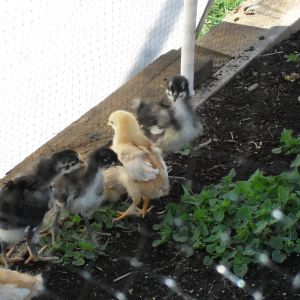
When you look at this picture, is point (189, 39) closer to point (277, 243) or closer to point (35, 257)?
point (277, 243)

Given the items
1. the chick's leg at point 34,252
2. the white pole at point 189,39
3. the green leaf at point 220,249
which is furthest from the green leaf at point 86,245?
the white pole at point 189,39

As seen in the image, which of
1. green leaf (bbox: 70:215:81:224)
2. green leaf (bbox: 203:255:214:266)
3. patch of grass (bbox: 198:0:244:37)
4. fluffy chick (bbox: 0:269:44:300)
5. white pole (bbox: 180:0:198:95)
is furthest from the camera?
patch of grass (bbox: 198:0:244:37)

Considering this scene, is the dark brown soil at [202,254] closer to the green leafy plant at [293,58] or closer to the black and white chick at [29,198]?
the green leafy plant at [293,58]

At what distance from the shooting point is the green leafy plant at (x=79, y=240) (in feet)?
12.0

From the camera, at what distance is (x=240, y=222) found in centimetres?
357

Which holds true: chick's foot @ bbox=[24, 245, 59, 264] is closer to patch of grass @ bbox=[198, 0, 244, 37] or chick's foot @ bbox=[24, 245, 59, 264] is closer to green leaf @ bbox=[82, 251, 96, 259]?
green leaf @ bbox=[82, 251, 96, 259]

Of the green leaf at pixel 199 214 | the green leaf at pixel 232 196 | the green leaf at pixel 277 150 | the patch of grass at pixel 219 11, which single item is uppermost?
the green leaf at pixel 232 196

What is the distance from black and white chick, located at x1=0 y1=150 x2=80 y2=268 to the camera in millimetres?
3391

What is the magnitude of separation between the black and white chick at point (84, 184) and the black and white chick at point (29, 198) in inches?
3.6

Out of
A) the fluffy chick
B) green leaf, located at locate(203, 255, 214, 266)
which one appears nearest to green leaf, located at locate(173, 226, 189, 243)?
green leaf, located at locate(203, 255, 214, 266)

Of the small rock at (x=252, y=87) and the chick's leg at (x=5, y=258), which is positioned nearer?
the chick's leg at (x=5, y=258)

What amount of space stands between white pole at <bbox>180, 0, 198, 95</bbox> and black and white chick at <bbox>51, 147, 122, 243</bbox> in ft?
4.48

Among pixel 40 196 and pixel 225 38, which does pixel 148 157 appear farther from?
pixel 225 38

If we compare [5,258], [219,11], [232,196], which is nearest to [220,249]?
[232,196]
